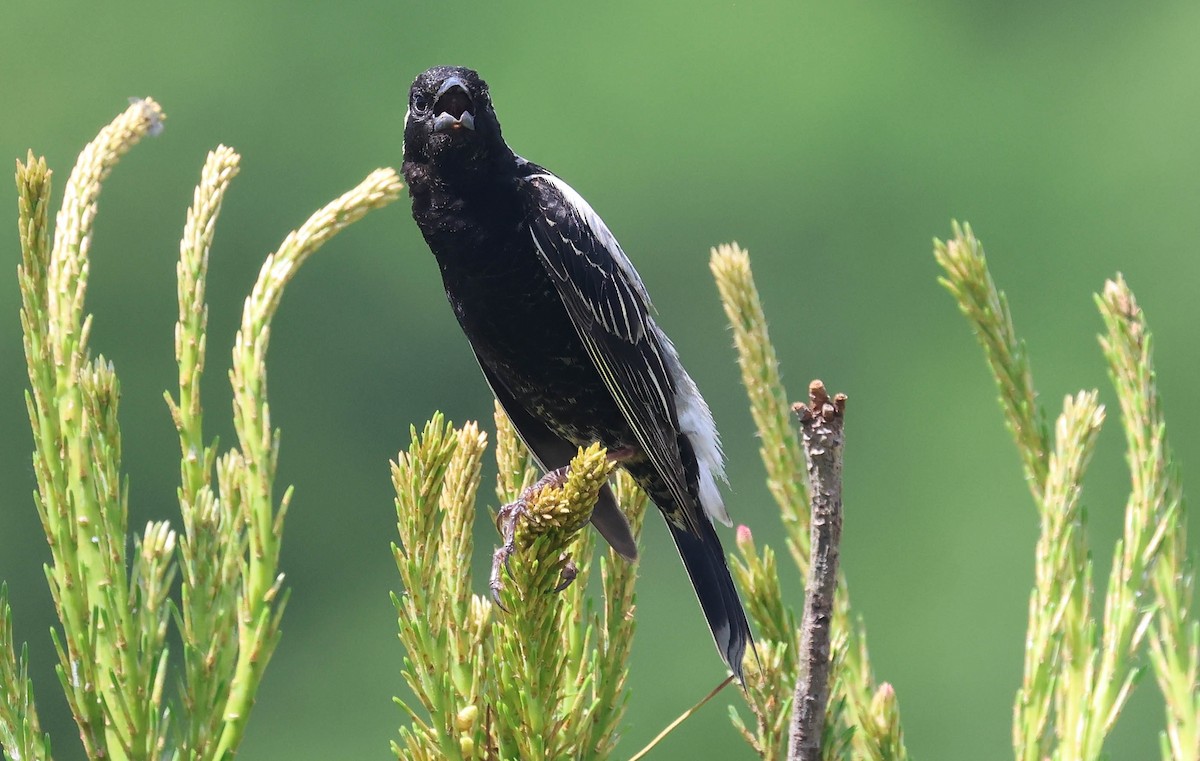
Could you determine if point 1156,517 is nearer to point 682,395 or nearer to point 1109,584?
point 1109,584

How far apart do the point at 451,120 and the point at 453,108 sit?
0.16ft

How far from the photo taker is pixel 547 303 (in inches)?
96.0

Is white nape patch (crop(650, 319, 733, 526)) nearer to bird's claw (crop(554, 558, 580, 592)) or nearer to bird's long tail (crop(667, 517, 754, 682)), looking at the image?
bird's long tail (crop(667, 517, 754, 682))

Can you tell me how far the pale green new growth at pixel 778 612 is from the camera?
1287 mm

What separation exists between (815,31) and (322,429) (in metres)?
7.17

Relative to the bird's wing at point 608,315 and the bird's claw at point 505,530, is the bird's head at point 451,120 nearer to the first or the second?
the bird's wing at point 608,315

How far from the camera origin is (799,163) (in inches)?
550

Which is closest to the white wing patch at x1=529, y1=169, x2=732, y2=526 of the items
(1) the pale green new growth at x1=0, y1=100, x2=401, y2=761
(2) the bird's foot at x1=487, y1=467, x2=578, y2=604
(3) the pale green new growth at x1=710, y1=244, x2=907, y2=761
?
(2) the bird's foot at x1=487, y1=467, x2=578, y2=604

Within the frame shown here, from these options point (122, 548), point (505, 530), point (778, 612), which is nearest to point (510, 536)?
point (505, 530)

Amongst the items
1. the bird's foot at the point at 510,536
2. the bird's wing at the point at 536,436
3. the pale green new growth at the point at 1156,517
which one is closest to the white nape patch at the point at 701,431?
the bird's wing at the point at 536,436

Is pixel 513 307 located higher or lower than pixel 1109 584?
higher

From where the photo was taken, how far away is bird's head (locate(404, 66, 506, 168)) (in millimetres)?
2314

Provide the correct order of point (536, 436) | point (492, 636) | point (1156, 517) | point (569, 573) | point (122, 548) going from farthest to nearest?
point (536, 436), point (569, 573), point (492, 636), point (1156, 517), point (122, 548)

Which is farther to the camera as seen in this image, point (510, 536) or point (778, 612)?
point (510, 536)
